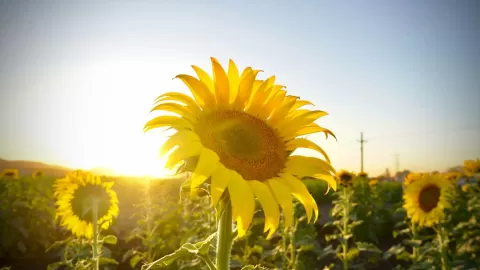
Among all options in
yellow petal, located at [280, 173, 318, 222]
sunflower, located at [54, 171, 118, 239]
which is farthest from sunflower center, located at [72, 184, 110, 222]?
yellow petal, located at [280, 173, 318, 222]

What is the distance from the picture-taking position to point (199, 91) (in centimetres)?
157

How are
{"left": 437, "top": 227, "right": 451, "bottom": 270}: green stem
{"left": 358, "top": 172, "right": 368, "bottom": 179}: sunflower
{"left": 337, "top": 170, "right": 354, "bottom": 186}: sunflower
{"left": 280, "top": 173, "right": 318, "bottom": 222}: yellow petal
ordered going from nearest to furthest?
1. {"left": 280, "top": 173, "right": 318, "bottom": 222}: yellow petal
2. {"left": 437, "top": 227, "right": 451, "bottom": 270}: green stem
3. {"left": 337, "top": 170, "right": 354, "bottom": 186}: sunflower
4. {"left": 358, "top": 172, "right": 368, "bottom": 179}: sunflower

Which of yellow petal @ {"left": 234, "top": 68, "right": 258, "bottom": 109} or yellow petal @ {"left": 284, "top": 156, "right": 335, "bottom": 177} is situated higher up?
yellow petal @ {"left": 234, "top": 68, "right": 258, "bottom": 109}

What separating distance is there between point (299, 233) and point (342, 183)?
104 centimetres

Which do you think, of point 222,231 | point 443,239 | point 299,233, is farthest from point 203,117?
point 299,233

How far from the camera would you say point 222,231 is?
142cm

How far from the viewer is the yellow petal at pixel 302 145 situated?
163 cm

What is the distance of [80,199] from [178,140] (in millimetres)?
3223

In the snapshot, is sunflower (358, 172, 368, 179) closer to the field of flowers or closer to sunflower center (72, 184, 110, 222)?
the field of flowers

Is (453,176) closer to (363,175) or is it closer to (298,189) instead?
(363,175)

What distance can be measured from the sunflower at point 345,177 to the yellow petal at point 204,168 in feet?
19.1

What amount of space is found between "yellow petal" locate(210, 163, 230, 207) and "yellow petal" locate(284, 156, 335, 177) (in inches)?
13.0

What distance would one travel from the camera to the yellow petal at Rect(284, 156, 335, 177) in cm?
156

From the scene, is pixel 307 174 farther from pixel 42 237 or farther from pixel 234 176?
pixel 42 237
